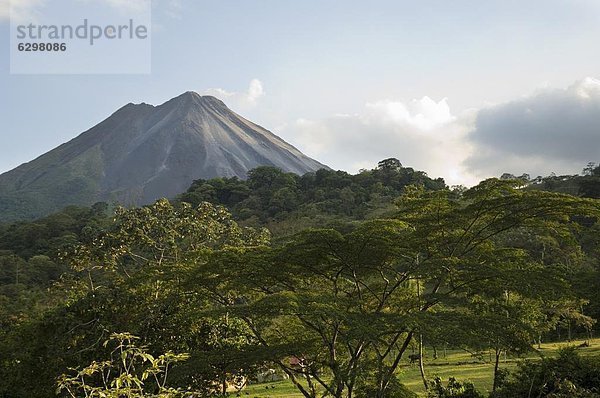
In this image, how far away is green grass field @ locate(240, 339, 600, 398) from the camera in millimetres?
17453

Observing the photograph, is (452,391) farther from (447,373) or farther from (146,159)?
(146,159)

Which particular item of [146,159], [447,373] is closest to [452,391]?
[447,373]

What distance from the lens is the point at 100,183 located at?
154m

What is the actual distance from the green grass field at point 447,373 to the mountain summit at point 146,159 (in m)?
116

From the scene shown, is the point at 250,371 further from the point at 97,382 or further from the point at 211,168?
the point at 211,168

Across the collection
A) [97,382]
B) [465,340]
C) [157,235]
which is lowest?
[97,382]

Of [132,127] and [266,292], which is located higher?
[132,127]

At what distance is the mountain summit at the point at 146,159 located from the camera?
14112 centimetres

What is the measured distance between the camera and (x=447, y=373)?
1978 centimetres

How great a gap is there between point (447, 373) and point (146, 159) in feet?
525

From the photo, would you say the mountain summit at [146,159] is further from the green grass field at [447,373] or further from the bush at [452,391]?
the bush at [452,391]

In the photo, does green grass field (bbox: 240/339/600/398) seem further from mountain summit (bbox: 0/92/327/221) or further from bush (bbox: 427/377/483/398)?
mountain summit (bbox: 0/92/327/221)

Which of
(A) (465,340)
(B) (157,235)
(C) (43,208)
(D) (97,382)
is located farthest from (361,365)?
(C) (43,208)

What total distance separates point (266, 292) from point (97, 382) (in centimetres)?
462
